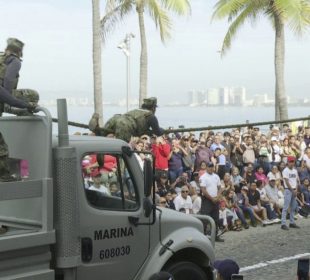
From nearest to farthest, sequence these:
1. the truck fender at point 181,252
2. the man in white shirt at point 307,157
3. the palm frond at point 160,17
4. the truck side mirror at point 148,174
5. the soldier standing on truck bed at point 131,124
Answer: the truck side mirror at point 148,174 → the truck fender at point 181,252 → the soldier standing on truck bed at point 131,124 → the man in white shirt at point 307,157 → the palm frond at point 160,17

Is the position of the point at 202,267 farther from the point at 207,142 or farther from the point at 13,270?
the point at 207,142

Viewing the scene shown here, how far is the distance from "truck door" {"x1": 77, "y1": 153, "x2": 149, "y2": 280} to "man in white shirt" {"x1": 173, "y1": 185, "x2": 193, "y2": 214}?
21.9ft

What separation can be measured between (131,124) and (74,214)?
168 inches

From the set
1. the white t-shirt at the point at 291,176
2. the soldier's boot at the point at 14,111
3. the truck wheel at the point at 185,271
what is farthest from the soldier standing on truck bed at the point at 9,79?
the white t-shirt at the point at 291,176

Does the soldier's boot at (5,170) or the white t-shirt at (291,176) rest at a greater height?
the soldier's boot at (5,170)

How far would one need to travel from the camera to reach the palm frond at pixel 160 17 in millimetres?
24531

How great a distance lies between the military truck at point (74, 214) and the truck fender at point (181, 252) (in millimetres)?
11

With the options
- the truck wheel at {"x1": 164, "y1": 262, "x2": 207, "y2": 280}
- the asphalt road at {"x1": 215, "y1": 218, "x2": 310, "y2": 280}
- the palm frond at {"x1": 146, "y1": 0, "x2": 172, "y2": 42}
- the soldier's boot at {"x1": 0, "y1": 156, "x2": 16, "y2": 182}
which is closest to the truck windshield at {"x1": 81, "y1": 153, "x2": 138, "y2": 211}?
the soldier's boot at {"x1": 0, "y1": 156, "x2": 16, "y2": 182}

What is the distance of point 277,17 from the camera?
1003 inches

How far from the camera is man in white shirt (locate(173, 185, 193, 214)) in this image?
13.2 metres

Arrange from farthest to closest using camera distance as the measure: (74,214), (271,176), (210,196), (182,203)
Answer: (271,176)
(210,196)
(182,203)
(74,214)

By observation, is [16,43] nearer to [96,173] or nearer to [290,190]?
[96,173]

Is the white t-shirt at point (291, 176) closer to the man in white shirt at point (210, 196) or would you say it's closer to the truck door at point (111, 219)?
the man in white shirt at point (210, 196)

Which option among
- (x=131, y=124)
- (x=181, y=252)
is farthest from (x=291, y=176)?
(x=181, y=252)
